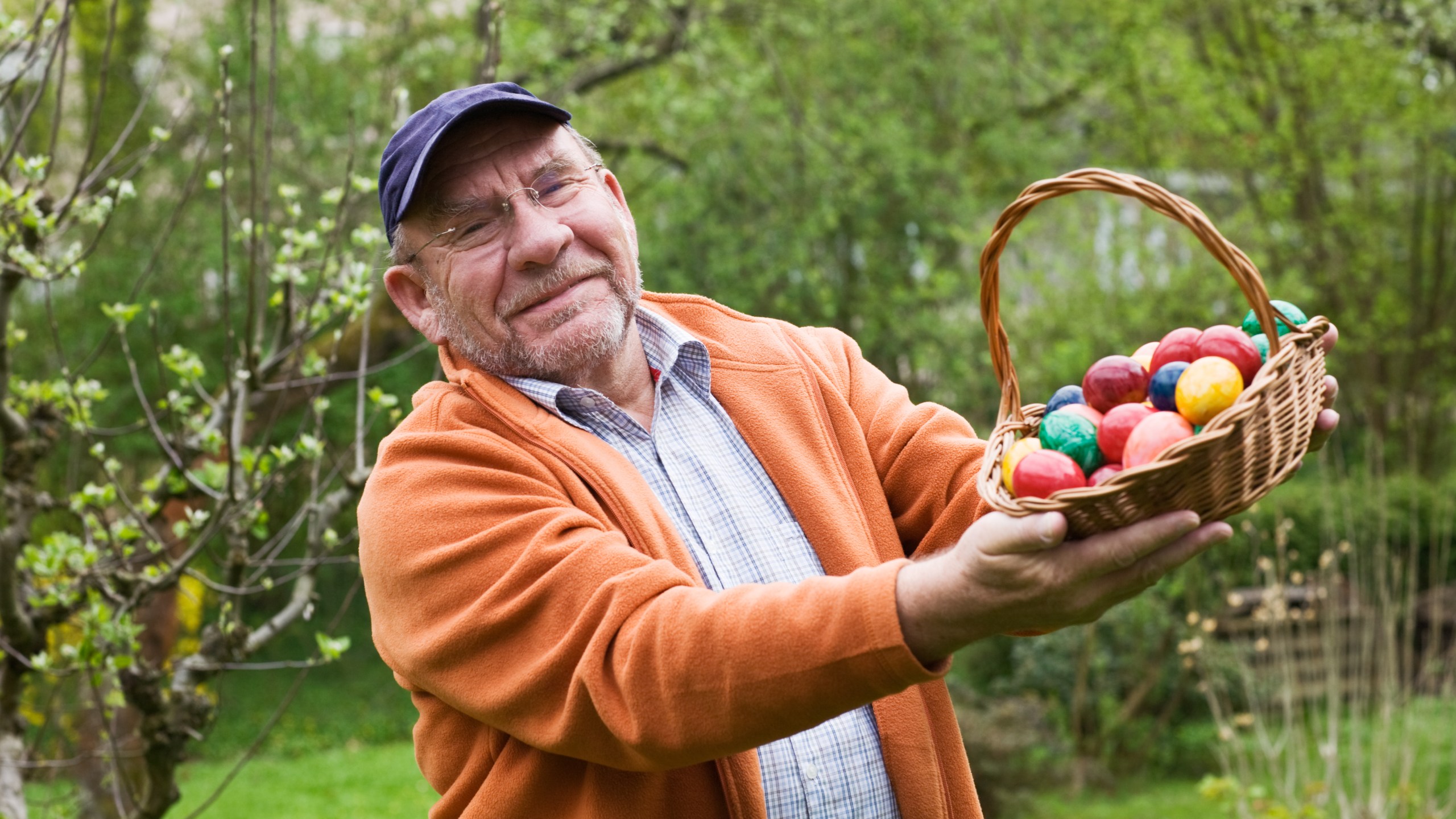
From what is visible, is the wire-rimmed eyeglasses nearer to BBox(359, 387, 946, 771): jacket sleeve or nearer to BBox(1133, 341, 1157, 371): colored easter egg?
BBox(359, 387, 946, 771): jacket sleeve

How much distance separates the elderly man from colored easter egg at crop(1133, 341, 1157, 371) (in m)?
0.26

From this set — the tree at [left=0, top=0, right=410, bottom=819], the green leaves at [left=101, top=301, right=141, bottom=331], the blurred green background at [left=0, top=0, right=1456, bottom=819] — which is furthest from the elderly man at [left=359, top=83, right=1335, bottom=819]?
the blurred green background at [left=0, top=0, right=1456, bottom=819]

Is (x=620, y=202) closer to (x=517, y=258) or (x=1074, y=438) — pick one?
(x=517, y=258)

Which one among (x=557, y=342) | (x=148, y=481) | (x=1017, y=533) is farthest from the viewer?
(x=148, y=481)

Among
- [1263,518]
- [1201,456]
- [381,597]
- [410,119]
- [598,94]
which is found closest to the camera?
[1201,456]

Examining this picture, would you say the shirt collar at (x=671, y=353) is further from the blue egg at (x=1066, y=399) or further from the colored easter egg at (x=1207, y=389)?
the colored easter egg at (x=1207, y=389)

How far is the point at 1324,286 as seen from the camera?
36.6 feet

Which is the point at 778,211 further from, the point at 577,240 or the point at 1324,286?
the point at 577,240

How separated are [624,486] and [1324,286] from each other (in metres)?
10.7

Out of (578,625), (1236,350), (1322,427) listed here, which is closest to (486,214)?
(578,625)

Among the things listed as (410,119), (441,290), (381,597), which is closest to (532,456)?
(381,597)

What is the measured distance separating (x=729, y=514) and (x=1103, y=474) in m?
0.73

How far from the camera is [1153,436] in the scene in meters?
1.54

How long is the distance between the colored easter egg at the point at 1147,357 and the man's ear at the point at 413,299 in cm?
120
